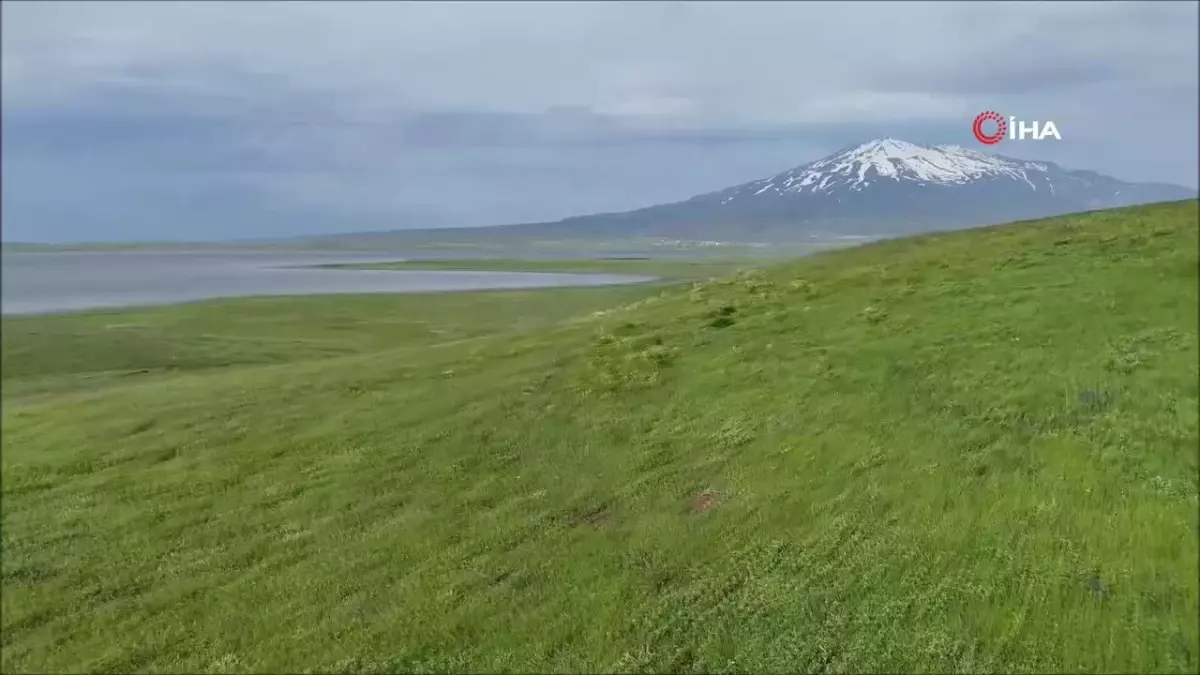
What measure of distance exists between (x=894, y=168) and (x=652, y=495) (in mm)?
11181

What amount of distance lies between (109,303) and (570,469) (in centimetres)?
667

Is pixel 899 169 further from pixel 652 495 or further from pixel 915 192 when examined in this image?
→ pixel 652 495

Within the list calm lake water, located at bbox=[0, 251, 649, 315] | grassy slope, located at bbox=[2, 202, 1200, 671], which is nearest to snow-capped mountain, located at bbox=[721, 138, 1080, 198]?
grassy slope, located at bbox=[2, 202, 1200, 671]

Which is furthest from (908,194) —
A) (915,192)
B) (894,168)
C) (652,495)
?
(652,495)

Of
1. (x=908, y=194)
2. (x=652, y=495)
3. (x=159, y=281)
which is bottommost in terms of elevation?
(x=652, y=495)

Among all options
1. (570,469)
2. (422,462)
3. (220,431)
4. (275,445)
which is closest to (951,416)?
(570,469)

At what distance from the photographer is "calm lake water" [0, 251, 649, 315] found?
680 centimetres

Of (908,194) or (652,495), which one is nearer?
(652,495)

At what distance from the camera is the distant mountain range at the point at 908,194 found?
16594 mm

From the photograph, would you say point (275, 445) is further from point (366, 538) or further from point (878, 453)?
point (878, 453)

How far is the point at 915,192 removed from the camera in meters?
18.2

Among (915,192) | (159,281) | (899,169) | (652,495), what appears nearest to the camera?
(652,495)

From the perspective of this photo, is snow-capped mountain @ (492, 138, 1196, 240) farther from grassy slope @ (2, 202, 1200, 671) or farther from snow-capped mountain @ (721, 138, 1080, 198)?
grassy slope @ (2, 202, 1200, 671)

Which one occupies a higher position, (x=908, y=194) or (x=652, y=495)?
(x=908, y=194)
